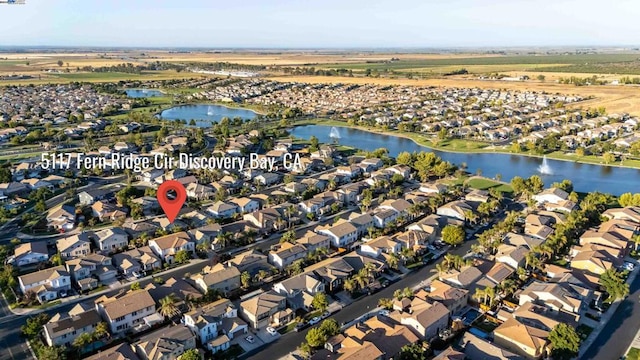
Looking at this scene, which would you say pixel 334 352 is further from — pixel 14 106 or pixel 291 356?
pixel 14 106

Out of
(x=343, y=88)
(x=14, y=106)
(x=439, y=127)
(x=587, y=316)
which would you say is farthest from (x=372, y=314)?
(x=343, y=88)

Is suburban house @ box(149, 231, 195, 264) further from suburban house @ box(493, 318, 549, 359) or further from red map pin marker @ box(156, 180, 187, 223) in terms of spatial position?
suburban house @ box(493, 318, 549, 359)

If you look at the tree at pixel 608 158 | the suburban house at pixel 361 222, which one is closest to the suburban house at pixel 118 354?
the suburban house at pixel 361 222

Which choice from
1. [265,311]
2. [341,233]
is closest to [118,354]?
[265,311]

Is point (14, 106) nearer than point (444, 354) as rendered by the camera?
No

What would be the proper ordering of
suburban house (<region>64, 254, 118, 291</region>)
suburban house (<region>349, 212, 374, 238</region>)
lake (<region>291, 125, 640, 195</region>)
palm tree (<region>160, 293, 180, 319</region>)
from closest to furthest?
palm tree (<region>160, 293, 180, 319</region>) < suburban house (<region>64, 254, 118, 291</region>) < suburban house (<region>349, 212, 374, 238</region>) < lake (<region>291, 125, 640, 195</region>)

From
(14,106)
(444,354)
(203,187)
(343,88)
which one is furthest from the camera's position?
(343,88)

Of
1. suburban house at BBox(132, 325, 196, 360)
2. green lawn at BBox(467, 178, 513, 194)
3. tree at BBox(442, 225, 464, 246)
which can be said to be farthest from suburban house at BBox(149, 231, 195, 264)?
green lawn at BBox(467, 178, 513, 194)
